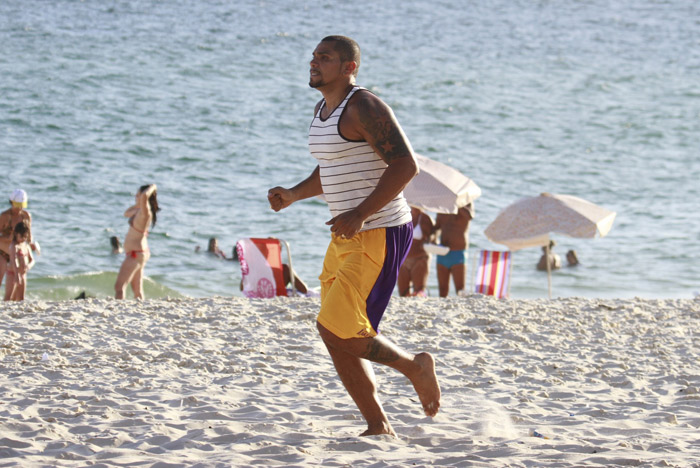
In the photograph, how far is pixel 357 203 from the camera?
144 inches

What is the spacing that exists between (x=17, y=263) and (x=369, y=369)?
6447 mm

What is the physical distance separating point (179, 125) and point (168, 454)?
2210 cm

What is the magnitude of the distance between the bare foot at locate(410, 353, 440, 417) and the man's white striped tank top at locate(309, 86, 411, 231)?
59cm

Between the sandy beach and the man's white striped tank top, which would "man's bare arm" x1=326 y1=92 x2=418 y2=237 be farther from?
the sandy beach

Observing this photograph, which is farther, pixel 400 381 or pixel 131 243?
pixel 131 243

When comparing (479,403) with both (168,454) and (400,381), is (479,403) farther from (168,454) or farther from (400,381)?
(168,454)

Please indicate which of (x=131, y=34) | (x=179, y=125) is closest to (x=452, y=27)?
(x=131, y=34)

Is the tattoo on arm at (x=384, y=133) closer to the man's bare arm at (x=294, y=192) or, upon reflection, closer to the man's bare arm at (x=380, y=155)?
the man's bare arm at (x=380, y=155)

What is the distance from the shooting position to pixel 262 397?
4.81 meters

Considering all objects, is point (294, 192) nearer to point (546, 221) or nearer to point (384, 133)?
point (384, 133)

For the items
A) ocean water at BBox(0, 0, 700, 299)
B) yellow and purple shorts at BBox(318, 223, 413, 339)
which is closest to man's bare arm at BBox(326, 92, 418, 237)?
yellow and purple shorts at BBox(318, 223, 413, 339)

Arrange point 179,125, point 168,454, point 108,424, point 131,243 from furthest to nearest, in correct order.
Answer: point 179,125, point 131,243, point 108,424, point 168,454

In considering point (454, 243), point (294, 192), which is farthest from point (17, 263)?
point (294, 192)

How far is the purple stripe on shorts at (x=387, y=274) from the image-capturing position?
3674 mm
